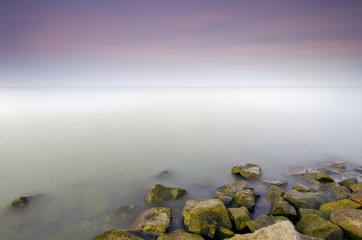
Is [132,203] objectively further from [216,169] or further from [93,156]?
[93,156]

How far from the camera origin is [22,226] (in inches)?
273

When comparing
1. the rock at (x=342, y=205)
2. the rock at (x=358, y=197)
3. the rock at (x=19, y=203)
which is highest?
the rock at (x=358, y=197)

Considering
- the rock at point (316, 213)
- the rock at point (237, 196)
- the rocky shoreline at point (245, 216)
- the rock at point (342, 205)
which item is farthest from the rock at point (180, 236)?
the rock at point (342, 205)

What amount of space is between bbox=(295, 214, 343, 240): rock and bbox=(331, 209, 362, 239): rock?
0.78 ft

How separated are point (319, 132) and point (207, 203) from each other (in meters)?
21.3

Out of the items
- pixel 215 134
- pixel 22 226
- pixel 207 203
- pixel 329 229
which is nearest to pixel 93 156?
pixel 22 226

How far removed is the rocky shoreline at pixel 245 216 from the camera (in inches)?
197

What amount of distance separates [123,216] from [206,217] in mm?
3383

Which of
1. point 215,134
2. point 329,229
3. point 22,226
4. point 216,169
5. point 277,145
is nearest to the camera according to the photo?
point 329,229

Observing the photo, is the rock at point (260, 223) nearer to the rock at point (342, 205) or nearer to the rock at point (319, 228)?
the rock at point (319, 228)

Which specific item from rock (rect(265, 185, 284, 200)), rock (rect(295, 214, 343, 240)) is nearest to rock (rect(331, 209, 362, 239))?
rock (rect(295, 214, 343, 240))

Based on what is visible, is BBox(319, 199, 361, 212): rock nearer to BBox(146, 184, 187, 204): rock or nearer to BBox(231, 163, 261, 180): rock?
BBox(231, 163, 261, 180): rock

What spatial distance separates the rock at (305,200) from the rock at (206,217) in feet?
9.13

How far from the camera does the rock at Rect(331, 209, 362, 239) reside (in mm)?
5035
